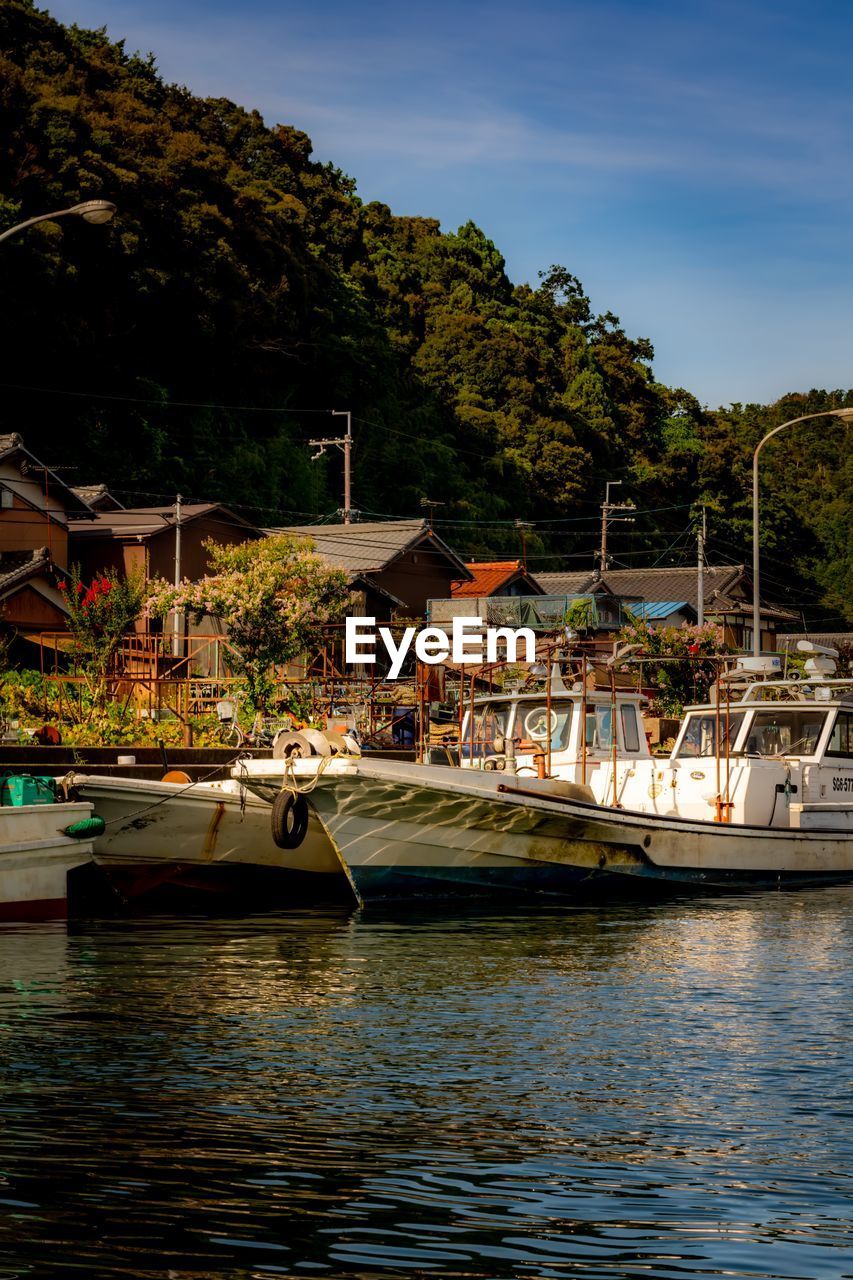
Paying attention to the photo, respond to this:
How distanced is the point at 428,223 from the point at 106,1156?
91.2 metres

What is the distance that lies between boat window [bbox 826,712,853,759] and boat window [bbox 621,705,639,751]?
120 inches

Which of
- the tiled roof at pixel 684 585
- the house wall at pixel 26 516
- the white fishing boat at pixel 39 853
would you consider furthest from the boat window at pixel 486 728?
the tiled roof at pixel 684 585

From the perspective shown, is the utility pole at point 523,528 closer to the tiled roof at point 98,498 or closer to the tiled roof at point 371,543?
the tiled roof at point 371,543

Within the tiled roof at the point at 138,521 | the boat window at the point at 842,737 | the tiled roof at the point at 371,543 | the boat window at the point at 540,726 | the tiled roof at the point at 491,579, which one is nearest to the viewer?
the boat window at the point at 540,726

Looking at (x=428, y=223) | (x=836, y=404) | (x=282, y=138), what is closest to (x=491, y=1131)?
(x=282, y=138)

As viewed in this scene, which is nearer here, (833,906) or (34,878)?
(34,878)

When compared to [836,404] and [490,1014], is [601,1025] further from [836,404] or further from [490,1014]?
[836,404]

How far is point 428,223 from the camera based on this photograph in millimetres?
95875

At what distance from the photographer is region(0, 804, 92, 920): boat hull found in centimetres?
1855

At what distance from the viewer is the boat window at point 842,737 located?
84.6 feet

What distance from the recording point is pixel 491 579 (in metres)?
68.1

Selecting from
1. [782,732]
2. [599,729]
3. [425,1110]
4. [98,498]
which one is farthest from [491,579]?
[425,1110]

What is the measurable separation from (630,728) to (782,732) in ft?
8.24

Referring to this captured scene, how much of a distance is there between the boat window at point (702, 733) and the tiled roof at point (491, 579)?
38.7m
